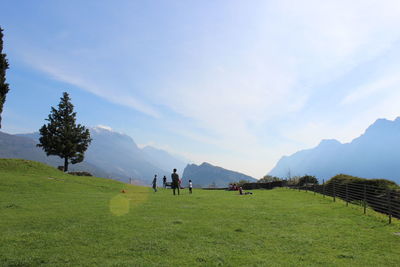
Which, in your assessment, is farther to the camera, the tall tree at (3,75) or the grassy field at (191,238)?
the tall tree at (3,75)

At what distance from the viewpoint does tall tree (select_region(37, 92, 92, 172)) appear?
56.0m

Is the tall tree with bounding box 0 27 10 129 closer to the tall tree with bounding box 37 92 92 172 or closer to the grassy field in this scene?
the tall tree with bounding box 37 92 92 172

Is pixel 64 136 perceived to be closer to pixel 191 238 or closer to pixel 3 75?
pixel 3 75

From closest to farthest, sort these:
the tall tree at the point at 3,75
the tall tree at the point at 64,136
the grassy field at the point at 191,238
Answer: the grassy field at the point at 191,238
the tall tree at the point at 3,75
the tall tree at the point at 64,136

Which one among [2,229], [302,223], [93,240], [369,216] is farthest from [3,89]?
[369,216]

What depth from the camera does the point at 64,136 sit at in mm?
57156

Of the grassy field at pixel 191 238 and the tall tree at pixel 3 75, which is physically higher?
the tall tree at pixel 3 75

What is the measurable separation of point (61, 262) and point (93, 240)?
7.37ft

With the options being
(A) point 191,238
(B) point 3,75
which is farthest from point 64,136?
(A) point 191,238

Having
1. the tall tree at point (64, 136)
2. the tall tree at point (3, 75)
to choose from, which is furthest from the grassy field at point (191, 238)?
the tall tree at point (64, 136)

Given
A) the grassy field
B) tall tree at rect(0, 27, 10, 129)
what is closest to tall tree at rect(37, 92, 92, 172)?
tall tree at rect(0, 27, 10, 129)

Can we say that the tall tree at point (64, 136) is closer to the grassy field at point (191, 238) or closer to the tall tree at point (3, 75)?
the tall tree at point (3, 75)

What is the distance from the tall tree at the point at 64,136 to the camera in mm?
56031

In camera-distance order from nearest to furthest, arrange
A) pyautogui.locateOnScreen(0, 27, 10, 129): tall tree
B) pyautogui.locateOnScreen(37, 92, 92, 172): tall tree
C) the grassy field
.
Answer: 1. the grassy field
2. pyautogui.locateOnScreen(0, 27, 10, 129): tall tree
3. pyautogui.locateOnScreen(37, 92, 92, 172): tall tree
